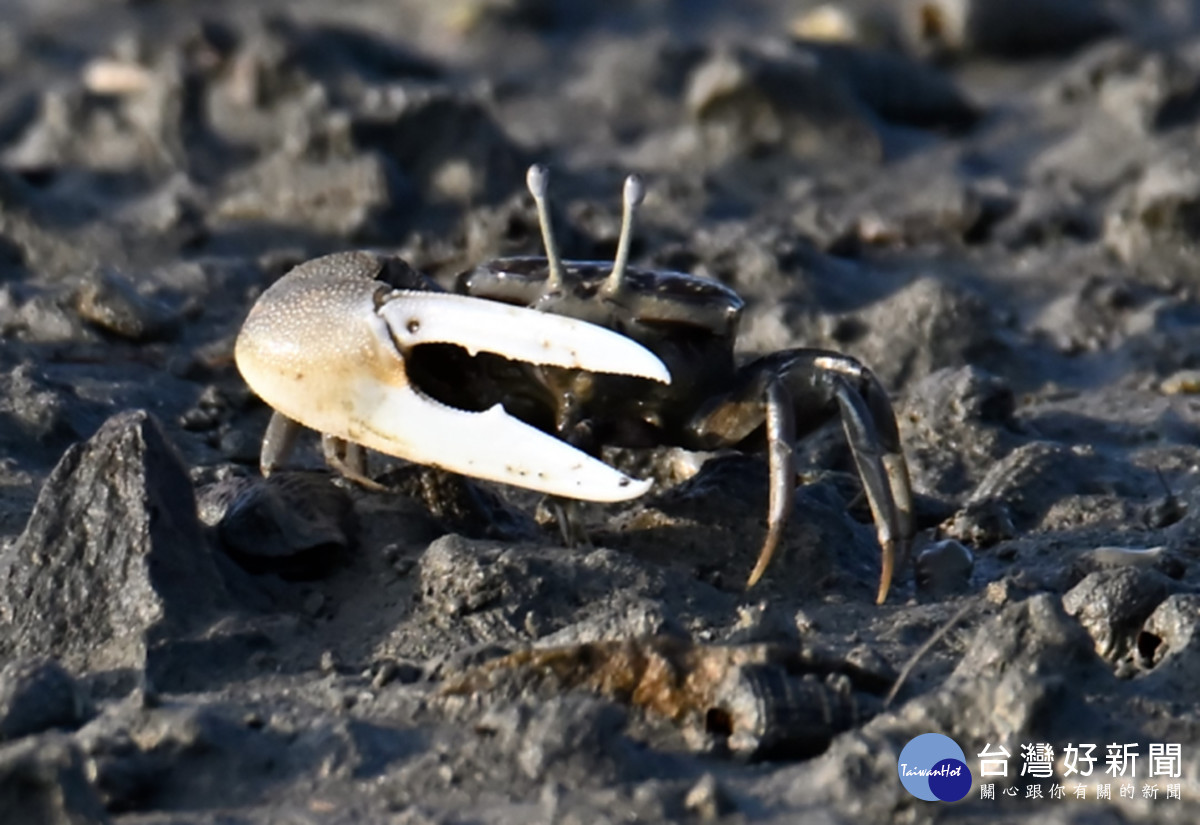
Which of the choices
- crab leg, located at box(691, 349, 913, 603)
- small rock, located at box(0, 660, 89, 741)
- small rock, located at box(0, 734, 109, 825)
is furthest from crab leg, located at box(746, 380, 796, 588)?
small rock, located at box(0, 734, 109, 825)

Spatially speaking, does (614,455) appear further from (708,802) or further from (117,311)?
(708,802)

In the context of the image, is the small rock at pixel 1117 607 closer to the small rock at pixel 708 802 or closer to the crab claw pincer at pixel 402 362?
the crab claw pincer at pixel 402 362

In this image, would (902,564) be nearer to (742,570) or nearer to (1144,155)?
(742,570)

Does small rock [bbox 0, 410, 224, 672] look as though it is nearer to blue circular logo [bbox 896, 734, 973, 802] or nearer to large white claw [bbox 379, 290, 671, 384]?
large white claw [bbox 379, 290, 671, 384]

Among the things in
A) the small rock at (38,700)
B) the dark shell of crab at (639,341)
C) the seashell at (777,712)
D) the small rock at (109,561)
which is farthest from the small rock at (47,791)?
the dark shell of crab at (639,341)

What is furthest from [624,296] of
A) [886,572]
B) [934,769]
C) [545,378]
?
[934,769]

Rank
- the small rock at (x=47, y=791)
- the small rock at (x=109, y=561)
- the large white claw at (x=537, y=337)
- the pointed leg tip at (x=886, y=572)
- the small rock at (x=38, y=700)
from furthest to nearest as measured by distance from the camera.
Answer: the pointed leg tip at (x=886, y=572) → the large white claw at (x=537, y=337) → the small rock at (x=109, y=561) → the small rock at (x=38, y=700) → the small rock at (x=47, y=791)
